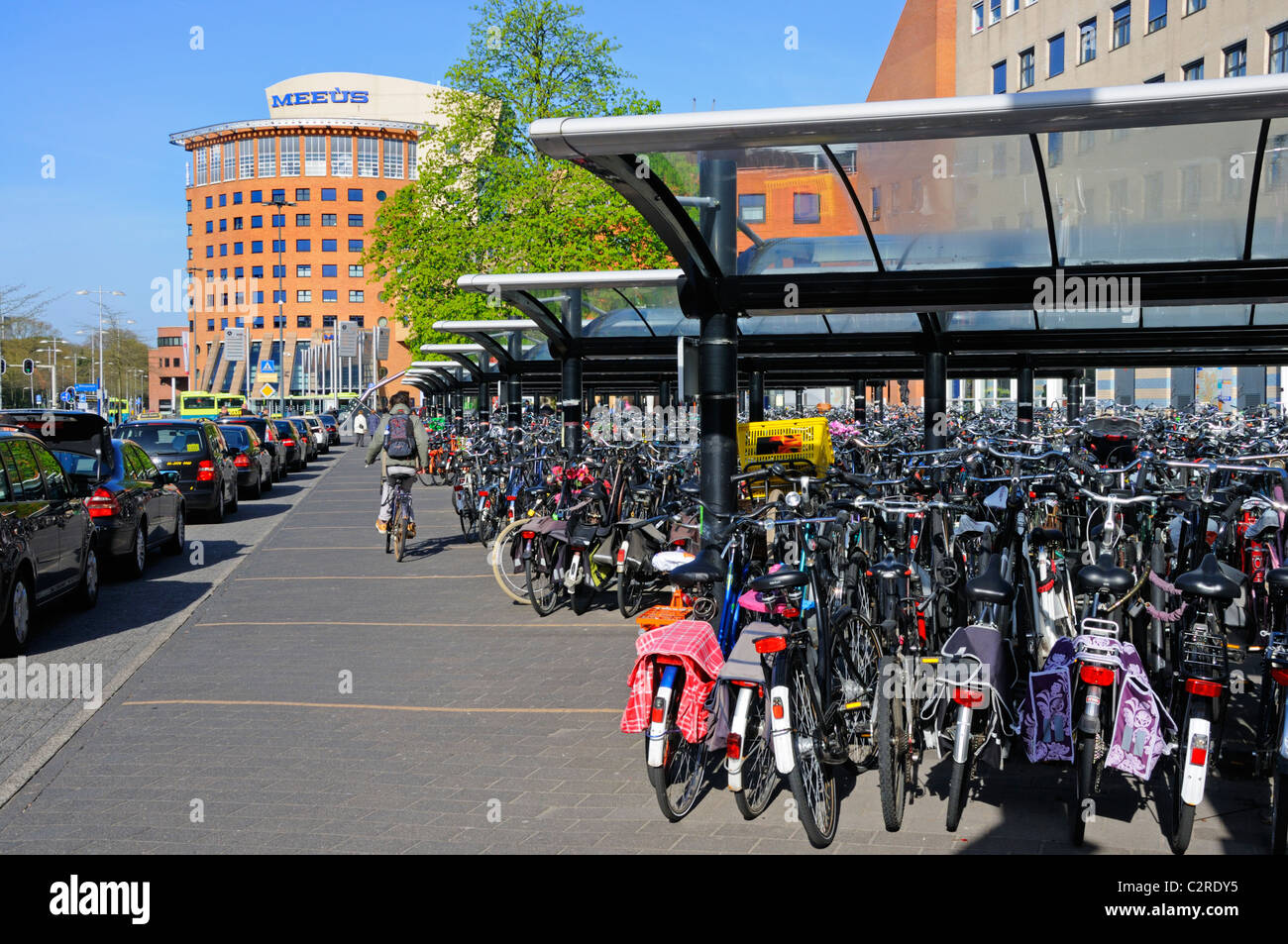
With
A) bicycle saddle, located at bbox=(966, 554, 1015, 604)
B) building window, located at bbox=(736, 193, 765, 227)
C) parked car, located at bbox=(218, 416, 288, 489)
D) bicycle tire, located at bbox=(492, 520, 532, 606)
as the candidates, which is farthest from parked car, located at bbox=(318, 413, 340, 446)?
bicycle saddle, located at bbox=(966, 554, 1015, 604)

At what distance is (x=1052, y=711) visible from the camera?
4.84 metres

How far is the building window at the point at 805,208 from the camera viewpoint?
8.53 meters

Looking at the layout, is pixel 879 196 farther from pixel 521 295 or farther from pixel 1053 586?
pixel 521 295

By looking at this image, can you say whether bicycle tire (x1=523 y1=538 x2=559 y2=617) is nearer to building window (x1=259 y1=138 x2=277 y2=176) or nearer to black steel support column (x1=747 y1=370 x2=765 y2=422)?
black steel support column (x1=747 y1=370 x2=765 y2=422)

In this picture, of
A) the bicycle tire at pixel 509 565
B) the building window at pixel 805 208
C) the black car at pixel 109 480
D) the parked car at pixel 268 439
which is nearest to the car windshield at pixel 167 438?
the black car at pixel 109 480

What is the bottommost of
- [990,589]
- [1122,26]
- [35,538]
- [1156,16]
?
[35,538]

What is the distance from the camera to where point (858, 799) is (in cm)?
535

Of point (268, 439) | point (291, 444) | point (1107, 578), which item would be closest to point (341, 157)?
point (291, 444)

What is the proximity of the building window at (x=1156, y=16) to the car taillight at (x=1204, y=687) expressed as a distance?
4055cm

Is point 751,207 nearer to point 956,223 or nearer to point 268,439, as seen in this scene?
point 956,223

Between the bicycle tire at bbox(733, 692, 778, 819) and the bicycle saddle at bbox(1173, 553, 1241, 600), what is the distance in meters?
1.78

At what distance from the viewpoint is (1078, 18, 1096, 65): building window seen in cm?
4444

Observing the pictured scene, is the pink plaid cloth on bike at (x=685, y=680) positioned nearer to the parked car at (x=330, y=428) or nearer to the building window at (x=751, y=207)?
the building window at (x=751, y=207)

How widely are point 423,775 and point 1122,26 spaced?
4383 cm
